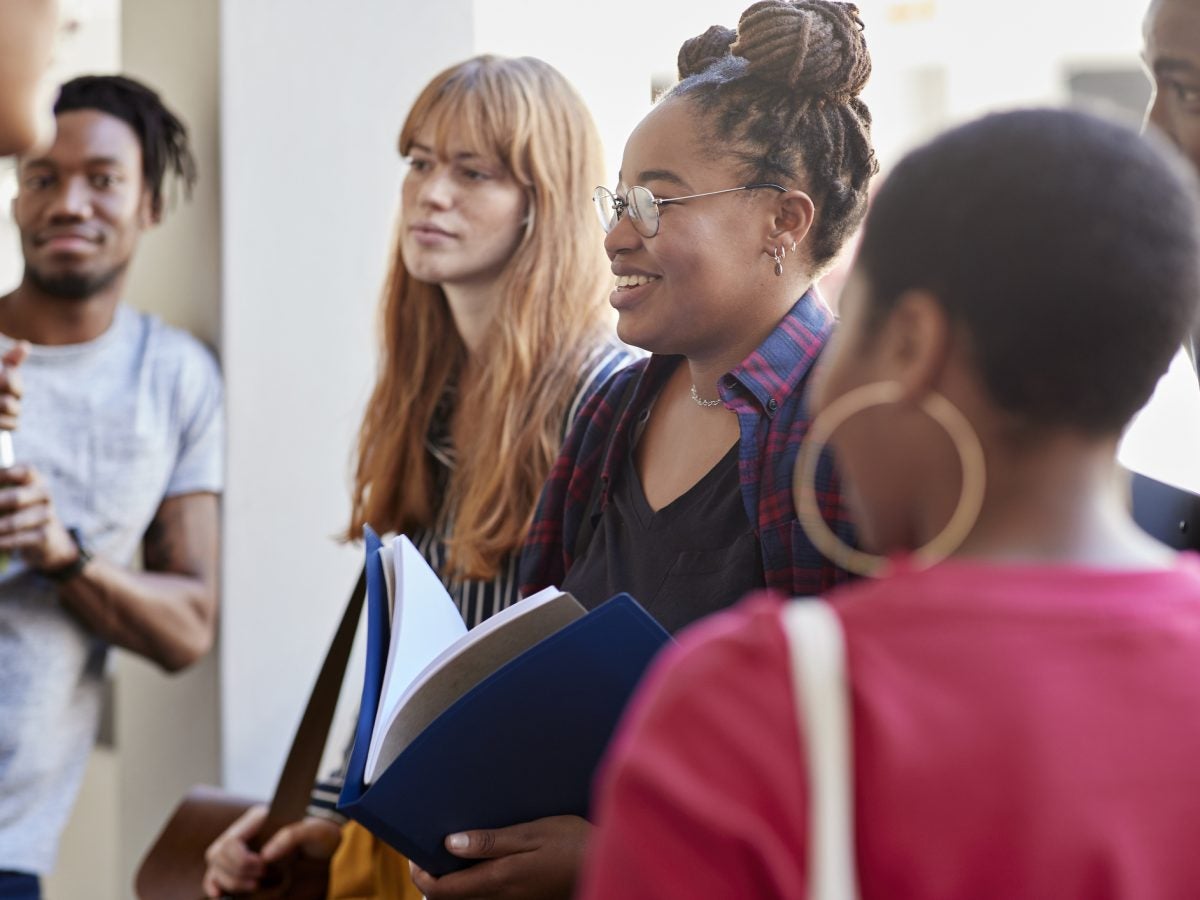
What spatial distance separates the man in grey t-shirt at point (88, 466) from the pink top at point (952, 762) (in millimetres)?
1992

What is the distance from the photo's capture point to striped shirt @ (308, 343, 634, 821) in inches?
77.5

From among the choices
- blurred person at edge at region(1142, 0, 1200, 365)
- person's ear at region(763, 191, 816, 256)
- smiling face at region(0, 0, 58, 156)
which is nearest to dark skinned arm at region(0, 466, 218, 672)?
smiling face at region(0, 0, 58, 156)

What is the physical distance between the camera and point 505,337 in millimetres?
2098

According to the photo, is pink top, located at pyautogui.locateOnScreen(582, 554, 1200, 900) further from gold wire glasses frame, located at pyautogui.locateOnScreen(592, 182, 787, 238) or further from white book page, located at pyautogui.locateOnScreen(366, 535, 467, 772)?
gold wire glasses frame, located at pyautogui.locateOnScreen(592, 182, 787, 238)

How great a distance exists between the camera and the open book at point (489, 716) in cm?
111

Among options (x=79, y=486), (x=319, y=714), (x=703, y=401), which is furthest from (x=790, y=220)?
(x=79, y=486)

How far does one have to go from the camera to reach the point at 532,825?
1257 millimetres

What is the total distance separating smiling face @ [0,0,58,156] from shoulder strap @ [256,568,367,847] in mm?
696

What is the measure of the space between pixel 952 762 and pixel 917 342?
0.24 m

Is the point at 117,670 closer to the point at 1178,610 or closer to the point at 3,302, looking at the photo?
the point at 3,302

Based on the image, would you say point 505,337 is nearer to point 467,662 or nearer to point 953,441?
point 467,662

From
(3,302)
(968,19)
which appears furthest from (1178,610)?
(968,19)

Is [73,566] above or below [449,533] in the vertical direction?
below

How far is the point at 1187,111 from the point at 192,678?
2.33 meters
